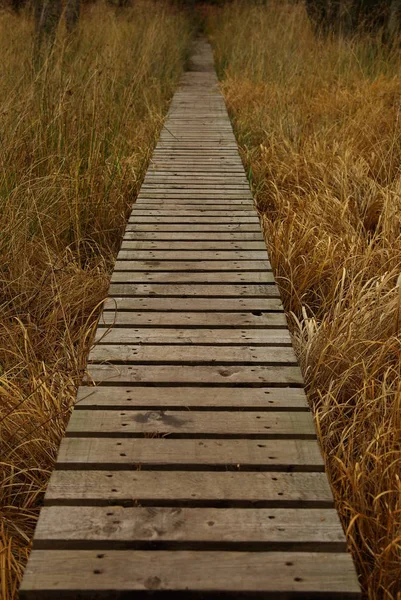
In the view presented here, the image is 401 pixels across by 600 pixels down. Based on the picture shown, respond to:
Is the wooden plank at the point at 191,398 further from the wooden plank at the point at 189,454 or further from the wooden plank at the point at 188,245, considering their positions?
the wooden plank at the point at 188,245

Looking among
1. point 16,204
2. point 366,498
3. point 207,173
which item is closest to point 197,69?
point 207,173

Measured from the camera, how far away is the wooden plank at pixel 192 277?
260 centimetres

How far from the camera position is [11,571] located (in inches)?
59.3

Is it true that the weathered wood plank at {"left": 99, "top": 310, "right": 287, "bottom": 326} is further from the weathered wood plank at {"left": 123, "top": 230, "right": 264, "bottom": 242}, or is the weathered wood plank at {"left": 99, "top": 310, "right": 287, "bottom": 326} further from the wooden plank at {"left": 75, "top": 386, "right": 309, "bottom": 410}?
the weathered wood plank at {"left": 123, "top": 230, "right": 264, "bottom": 242}

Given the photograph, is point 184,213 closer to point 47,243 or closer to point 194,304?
point 47,243

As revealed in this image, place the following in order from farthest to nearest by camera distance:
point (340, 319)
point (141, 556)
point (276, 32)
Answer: point (276, 32) < point (340, 319) < point (141, 556)

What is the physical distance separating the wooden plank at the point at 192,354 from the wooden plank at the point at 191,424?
27cm

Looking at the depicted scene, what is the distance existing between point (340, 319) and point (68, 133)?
2.16m

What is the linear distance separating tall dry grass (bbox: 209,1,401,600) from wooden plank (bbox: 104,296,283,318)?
14 centimetres

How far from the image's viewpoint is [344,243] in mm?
3008

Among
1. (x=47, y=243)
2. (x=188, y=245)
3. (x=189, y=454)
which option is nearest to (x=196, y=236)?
(x=188, y=245)

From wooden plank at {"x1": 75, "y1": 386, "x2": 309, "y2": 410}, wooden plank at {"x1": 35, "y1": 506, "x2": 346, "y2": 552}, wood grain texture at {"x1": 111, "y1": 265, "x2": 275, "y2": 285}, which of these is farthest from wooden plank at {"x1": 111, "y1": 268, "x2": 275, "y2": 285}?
wooden plank at {"x1": 35, "y1": 506, "x2": 346, "y2": 552}

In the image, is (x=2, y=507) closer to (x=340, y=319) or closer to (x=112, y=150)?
(x=340, y=319)

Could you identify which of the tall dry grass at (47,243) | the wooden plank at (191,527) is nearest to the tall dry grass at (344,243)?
the wooden plank at (191,527)
